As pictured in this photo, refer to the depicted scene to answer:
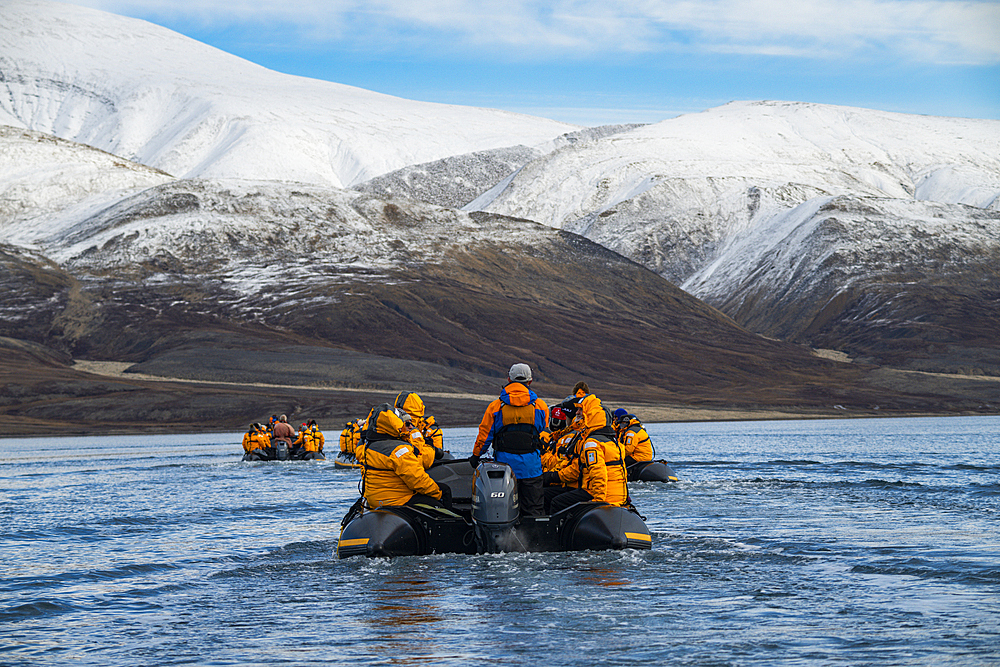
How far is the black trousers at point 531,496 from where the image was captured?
18719 millimetres

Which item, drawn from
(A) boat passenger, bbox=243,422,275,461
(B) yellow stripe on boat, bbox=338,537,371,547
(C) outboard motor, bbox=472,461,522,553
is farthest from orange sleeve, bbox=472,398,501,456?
(A) boat passenger, bbox=243,422,275,461

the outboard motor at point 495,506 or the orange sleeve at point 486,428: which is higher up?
the orange sleeve at point 486,428

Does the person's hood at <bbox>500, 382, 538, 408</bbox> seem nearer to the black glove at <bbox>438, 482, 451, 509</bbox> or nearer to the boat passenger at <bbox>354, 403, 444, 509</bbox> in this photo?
the boat passenger at <bbox>354, 403, 444, 509</bbox>

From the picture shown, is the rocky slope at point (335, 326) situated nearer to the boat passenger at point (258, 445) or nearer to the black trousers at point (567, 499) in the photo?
the boat passenger at point (258, 445)

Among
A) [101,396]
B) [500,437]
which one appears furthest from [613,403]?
[500,437]

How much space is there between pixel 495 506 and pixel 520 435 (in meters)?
1.27

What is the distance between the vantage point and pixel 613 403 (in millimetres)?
126812

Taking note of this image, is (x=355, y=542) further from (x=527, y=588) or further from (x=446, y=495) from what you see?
(x=527, y=588)

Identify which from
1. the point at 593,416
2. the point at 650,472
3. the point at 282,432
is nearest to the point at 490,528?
the point at 593,416

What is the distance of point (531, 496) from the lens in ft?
61.8

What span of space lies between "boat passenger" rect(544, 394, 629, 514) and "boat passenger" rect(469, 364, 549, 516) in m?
0.65

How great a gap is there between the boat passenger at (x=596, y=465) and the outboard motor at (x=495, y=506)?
1275 mm

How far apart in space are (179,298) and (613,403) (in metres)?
74.5

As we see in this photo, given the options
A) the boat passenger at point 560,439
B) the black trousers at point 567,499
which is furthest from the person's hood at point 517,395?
the black trousers at point 567,499
